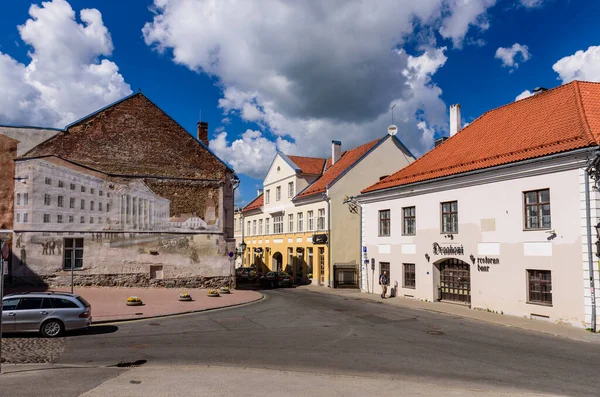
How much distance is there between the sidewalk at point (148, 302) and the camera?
20.6m

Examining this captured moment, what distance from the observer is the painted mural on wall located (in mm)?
29156

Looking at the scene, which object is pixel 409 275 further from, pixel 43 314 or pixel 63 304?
pixel 43 314

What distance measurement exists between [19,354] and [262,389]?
7.72 metres

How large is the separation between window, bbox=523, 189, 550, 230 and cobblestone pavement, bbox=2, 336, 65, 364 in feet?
61.5

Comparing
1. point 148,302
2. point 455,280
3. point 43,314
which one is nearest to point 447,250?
point 455,280

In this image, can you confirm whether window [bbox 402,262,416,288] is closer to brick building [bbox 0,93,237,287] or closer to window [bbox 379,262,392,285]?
window [bbox 379,262,392,285]

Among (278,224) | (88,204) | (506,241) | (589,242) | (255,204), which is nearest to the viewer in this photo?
(589,242)

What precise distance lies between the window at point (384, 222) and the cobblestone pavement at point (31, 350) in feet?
68.6

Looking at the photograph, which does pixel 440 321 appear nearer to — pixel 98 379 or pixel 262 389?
pixel 262 389

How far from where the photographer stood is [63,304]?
15867 mm

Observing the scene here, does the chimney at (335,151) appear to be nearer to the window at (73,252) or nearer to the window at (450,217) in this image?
the window at (450,217)

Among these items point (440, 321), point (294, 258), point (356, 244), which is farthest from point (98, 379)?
point (294, 258)

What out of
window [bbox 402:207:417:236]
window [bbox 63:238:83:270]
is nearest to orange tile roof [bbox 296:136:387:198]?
window [bbox 402:207:417:236]

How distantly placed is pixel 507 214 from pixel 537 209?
1527 mm
